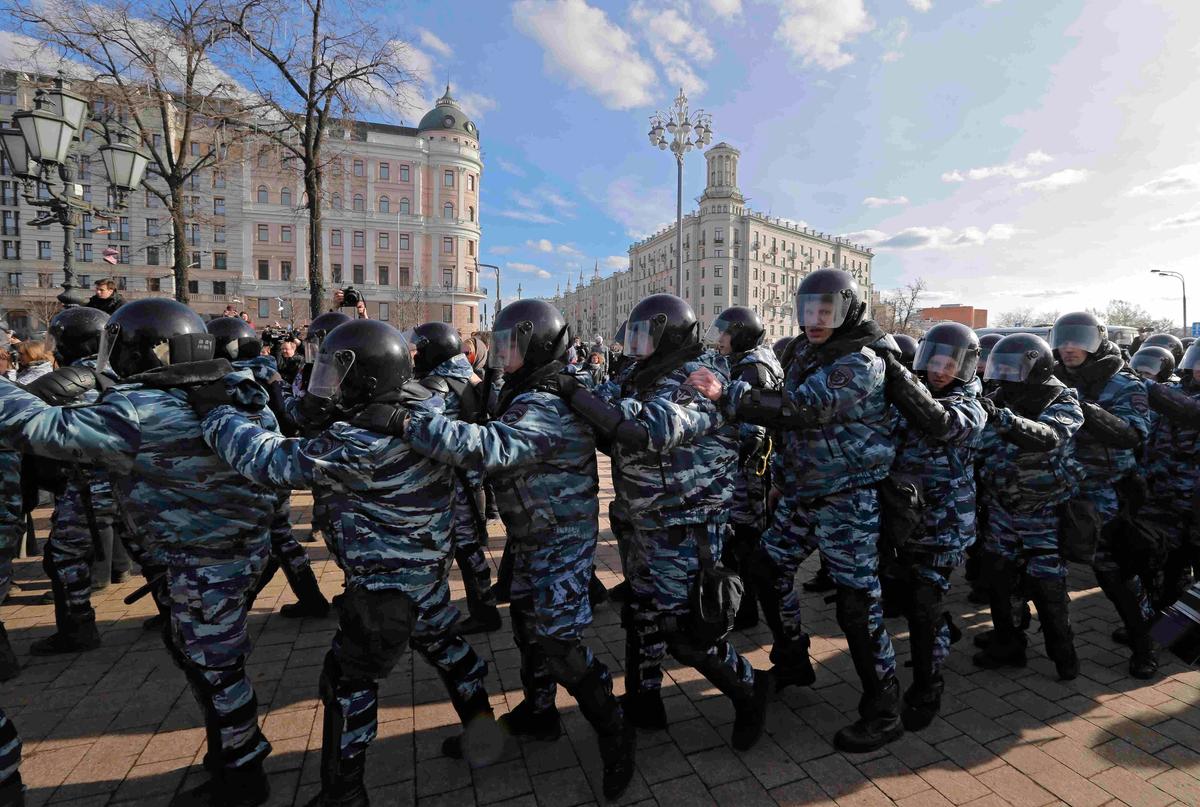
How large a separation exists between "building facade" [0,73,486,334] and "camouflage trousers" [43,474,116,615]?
4609 cm

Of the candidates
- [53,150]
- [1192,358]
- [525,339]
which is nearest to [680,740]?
[525,339]

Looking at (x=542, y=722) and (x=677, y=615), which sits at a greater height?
(x=677, y=615)

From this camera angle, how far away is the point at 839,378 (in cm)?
307

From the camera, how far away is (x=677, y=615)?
2994 millimetres

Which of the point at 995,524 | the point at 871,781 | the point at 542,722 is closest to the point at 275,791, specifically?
the point at 542,722

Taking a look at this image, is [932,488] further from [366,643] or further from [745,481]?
[366,643]

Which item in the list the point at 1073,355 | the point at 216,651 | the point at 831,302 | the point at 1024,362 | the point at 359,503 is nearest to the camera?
the point at 359,503

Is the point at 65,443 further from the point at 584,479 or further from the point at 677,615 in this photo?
the point at 677,615

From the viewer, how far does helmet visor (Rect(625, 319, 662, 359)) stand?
10.5 feet

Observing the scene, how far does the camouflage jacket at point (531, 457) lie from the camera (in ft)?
7.88

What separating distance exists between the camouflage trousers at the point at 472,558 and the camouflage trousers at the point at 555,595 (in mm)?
1815

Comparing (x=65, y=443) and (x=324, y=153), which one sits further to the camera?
(x=324, y=153)

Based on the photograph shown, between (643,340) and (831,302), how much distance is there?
1.07 m

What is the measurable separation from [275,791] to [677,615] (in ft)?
6.66
